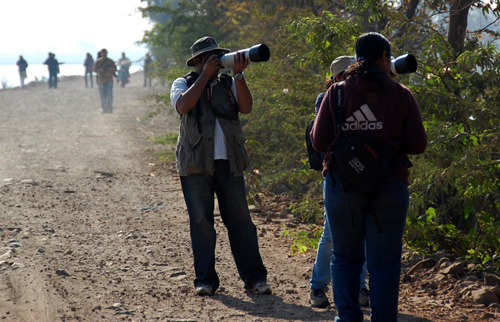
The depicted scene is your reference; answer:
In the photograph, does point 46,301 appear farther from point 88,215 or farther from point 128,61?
point 128,61

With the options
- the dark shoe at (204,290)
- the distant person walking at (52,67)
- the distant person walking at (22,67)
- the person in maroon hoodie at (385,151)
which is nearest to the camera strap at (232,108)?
the dark shoe at (204,290)

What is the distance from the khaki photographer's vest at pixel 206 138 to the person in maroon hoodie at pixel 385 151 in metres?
1.40

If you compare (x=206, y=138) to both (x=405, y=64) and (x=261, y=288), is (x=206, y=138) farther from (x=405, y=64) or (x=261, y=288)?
(x=405, y=64)

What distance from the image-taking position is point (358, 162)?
3.56 meters

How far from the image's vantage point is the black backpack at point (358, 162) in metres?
3.54

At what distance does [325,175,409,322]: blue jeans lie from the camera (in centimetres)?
363

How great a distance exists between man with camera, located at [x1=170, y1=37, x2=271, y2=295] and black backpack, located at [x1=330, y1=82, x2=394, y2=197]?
146 centimetres

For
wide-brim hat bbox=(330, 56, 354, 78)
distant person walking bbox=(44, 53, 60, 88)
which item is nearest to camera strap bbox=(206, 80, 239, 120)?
wide-brim hat bbox=(330, 56, 354, 78)

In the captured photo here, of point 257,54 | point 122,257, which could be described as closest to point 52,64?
point 122,257

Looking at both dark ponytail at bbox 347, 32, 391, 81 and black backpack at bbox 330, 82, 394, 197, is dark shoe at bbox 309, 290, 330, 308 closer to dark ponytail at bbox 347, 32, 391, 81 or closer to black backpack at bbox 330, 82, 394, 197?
black backpack at bbox 330, 82, 394, 197

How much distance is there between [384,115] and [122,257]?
3.54 m

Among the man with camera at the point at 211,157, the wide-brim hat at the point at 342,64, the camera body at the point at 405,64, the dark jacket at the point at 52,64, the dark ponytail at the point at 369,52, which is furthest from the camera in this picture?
the dark jacket at the point at 52,64

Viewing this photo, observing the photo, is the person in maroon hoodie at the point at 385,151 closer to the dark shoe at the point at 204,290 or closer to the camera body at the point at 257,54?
the camera body at the point at 257,54

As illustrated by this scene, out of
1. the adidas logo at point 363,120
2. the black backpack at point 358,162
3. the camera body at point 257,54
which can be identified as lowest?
the black backpack at point 358,162
